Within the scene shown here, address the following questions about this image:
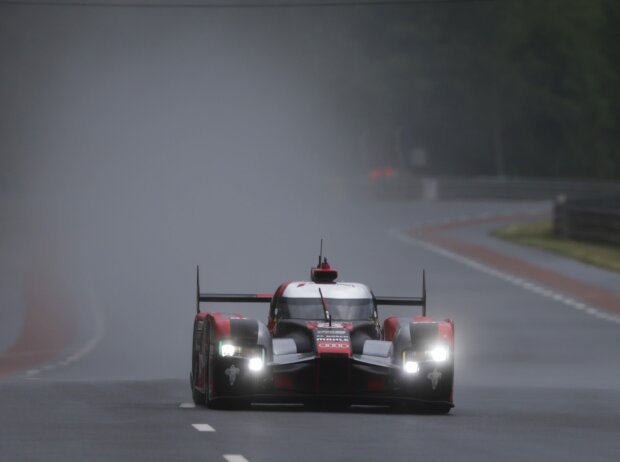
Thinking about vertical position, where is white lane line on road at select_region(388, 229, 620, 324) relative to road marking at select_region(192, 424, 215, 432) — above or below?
above

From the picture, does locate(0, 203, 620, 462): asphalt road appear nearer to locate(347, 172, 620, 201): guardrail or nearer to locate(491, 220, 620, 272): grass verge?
locate(491, 220, 620, 272): grass verge

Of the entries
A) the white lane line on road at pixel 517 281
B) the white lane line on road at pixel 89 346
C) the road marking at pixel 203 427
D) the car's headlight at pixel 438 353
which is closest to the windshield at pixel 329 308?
the car's headlight at pixel 438 353

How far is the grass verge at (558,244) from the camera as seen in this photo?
52.4 m

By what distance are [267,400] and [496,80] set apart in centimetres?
12380

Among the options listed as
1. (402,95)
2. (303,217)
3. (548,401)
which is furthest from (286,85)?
(548,401)

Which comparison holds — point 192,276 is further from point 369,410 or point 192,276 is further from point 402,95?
point 402,95

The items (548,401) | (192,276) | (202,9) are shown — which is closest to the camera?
(548,401)

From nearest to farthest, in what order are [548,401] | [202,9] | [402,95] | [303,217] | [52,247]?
[548,401], [52,247], [303,217], [402,95], [202,9]

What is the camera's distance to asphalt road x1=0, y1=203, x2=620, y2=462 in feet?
44.0

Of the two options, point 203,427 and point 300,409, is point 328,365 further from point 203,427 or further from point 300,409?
point 203,427

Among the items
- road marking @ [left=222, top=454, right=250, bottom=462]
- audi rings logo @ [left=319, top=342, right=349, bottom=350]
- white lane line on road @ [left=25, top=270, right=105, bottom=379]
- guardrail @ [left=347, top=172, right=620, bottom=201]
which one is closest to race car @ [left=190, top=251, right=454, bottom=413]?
audi rings logo @ [left=319, top=342, right=349, bottom=350]

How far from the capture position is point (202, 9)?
149m

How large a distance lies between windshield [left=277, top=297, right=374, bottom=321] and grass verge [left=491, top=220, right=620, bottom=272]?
31636 mm

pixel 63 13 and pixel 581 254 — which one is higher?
pixel 63 13
